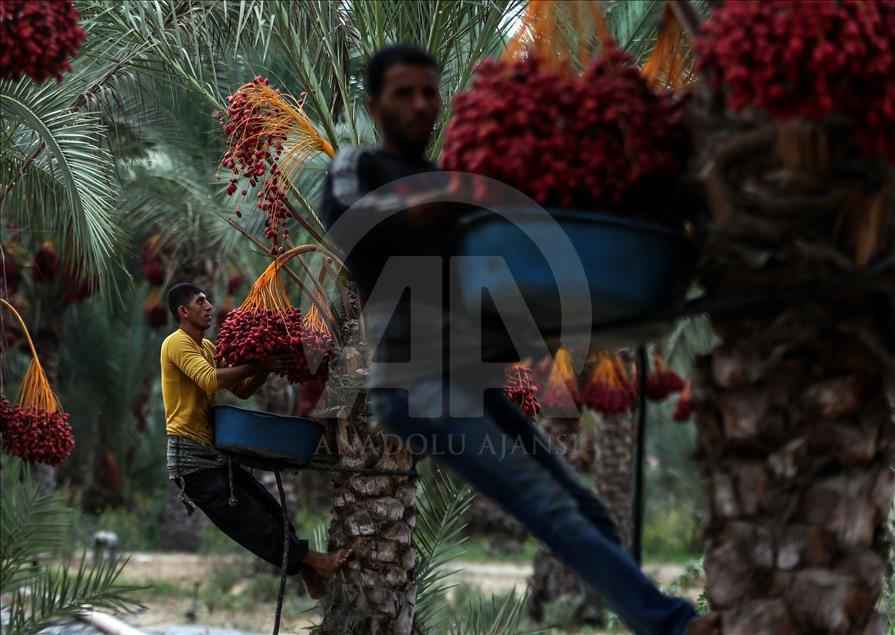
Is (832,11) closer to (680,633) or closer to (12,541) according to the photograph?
(680,633)

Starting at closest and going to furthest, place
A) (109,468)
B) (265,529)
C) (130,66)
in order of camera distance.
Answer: (265,529)
(130,66)
(109,468)

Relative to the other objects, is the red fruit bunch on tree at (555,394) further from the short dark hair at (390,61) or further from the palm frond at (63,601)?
the short dark hair at (390,61)

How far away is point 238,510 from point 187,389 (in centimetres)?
62

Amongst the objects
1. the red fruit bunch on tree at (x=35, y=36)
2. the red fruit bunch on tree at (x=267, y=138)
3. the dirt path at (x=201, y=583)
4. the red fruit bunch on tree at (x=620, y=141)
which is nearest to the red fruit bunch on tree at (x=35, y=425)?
the dirt path at (x=201, y=583)

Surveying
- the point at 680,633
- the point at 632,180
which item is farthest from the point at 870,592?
the point at 632,180

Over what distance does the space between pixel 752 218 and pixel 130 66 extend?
532 cm

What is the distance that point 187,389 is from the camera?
205 inches

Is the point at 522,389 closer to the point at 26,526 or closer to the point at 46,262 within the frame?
the point at 26,526

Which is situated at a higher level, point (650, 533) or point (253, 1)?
point (253, 1)

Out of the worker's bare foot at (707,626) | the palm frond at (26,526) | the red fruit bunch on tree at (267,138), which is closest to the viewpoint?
the worker's bare foot at (707,626)

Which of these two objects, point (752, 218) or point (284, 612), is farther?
point (284, 612)

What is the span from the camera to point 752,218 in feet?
7.21

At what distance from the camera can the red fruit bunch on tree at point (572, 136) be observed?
2268 mm

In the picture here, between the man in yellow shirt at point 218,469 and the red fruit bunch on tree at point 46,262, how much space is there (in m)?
6.39
